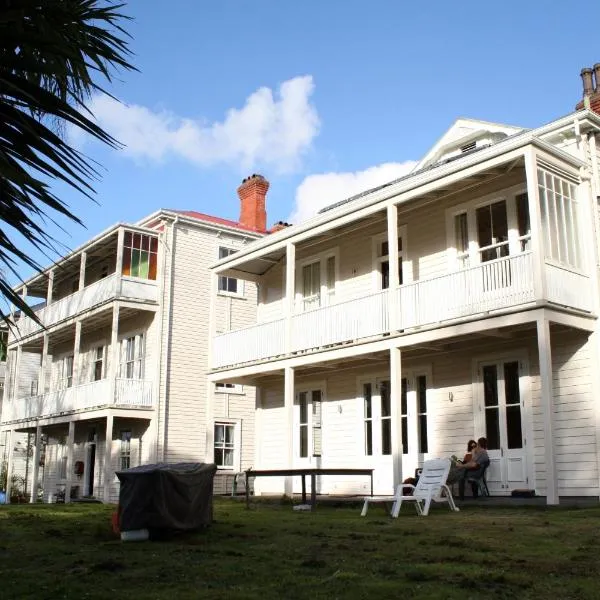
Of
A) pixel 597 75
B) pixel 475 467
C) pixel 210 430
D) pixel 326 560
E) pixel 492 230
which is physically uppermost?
pixel 597 75

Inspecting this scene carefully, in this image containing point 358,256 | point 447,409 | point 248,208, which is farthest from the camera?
point 248,208

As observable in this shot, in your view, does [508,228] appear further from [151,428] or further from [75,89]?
[151,428]

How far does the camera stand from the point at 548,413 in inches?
516

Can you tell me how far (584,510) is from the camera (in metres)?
12.0

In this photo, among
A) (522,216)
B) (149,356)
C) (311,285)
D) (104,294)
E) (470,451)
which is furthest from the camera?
(149,356)

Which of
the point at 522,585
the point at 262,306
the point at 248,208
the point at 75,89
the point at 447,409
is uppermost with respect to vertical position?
the point at 248,208

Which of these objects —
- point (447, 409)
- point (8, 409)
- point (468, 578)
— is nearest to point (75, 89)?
point (468, 578)

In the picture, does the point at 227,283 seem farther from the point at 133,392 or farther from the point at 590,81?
the point at 590,81

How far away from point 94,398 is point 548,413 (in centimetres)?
1752

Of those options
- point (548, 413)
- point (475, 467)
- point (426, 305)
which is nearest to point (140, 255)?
point (426, 305)

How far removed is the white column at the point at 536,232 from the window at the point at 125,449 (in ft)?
59.6

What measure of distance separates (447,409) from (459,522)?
261 inches

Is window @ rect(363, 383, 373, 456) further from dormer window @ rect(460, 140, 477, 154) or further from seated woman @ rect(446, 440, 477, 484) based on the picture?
dormer window @ rect(460, 140, 477, 154)

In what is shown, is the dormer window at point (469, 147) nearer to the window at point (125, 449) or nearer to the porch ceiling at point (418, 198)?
the porch ceiling at point (418, 198)
